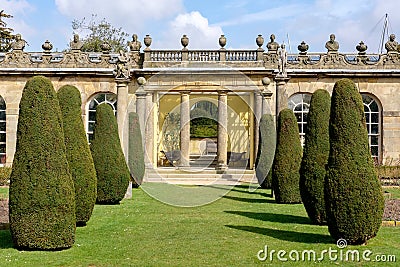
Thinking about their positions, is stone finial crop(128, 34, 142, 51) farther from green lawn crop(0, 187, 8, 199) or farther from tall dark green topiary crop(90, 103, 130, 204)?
tall dark green topiary crop(90, 103, 130, 204)

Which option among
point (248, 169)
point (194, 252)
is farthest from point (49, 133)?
point (248, 169)

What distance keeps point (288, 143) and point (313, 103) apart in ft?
11.2

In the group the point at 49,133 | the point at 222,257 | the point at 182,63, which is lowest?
the point at 222,257

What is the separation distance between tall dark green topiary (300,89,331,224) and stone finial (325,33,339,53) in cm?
1578

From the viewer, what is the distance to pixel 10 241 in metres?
10.3

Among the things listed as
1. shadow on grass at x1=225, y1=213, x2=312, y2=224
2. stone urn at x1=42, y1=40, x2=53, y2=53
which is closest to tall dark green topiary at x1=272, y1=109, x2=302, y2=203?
shadow on grass at x1=225, y1=213, x2=312, y2=224

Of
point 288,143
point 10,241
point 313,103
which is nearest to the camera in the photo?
point 10,241

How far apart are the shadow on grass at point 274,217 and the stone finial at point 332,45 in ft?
51.7

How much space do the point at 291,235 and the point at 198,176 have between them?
50.1 ft

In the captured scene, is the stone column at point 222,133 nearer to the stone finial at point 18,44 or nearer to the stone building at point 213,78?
the stone building at point 213,78

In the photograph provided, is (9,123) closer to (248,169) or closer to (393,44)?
(248,169)

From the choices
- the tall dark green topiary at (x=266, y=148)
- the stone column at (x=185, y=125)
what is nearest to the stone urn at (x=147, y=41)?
the stone column at (x=185, y=125)

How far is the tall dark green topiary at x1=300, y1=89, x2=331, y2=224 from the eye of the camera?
39.7ft

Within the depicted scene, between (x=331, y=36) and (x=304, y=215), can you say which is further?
(x=331, y=36)
